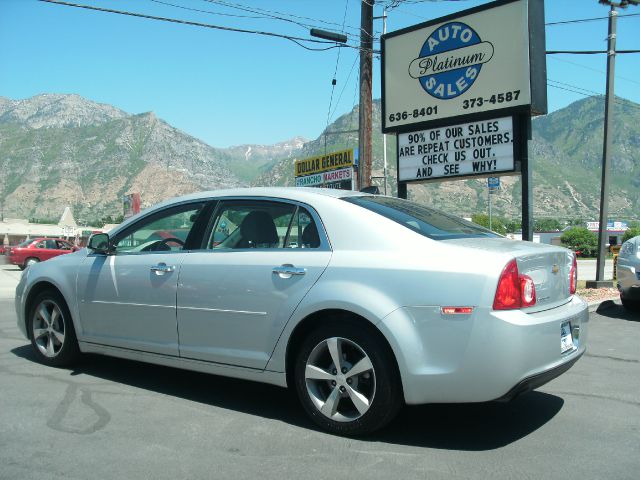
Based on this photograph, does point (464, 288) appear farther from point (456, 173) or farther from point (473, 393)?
point (456, 173)

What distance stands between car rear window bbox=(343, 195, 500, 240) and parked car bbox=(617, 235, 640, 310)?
5143 millimetres

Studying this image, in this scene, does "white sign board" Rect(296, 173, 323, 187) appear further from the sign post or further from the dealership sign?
the sign post

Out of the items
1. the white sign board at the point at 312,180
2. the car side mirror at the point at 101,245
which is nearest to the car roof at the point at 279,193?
the car side mirror at the point at 101,245

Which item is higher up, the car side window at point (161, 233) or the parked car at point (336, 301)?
the car side window at point (161, 233)

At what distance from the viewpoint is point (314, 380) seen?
4.10 m

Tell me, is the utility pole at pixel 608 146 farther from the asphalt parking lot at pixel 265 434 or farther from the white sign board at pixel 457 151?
the asphalt parking lot at pixel 265 434

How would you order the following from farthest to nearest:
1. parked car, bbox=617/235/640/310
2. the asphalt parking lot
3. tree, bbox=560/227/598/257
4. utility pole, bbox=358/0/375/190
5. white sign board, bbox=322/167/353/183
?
tree, bbox=560/227/598/257 < white sign board, bbox=322/167/353/183 < utility pole, bbox=358/0/375/190 < parked car, bbox=617/235/640/310 < the asphalt parking lot

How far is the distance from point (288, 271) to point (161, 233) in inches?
62.7

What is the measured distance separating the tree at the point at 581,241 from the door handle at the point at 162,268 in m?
67.0

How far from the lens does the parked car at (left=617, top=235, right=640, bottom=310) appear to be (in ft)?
29.1

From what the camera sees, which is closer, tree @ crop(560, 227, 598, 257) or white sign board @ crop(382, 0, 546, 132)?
white sign board @ crop(382, 0, 546, 132)

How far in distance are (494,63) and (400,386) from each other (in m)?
8.63

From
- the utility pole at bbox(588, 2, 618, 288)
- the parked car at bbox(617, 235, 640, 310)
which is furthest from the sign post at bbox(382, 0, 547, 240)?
the utility pole at bbox(588, 2, 618, 288)

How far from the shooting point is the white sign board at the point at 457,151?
10.8 m
